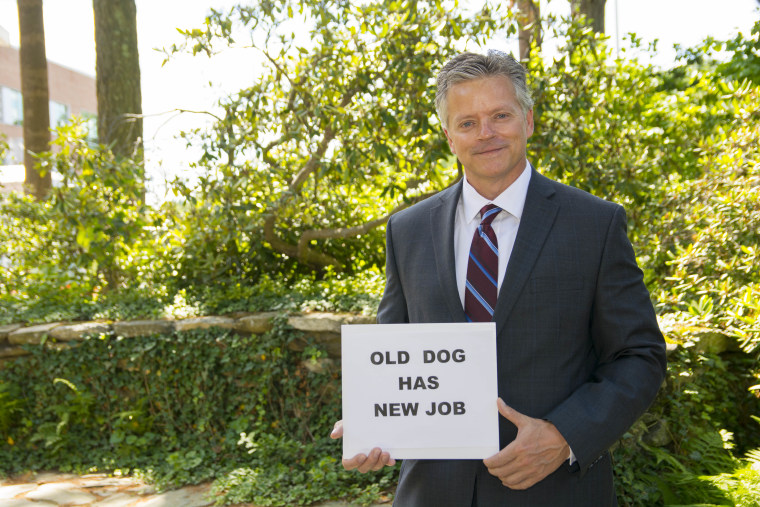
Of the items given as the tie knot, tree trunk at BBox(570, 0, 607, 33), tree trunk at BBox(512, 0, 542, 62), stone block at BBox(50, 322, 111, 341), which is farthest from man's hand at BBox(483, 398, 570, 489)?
tree trunk at BBox(570, 0, 607, 33)

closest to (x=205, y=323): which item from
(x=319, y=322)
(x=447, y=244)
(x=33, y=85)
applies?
(x=319, y=322)

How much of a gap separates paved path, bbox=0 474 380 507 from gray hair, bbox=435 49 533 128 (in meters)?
3.32

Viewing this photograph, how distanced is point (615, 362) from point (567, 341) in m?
0.12

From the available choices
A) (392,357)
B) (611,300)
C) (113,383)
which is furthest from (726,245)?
(113,383)

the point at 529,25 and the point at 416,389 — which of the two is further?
the point at 529,25

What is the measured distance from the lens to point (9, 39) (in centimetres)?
1019

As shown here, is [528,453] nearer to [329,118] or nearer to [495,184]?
[495,184]

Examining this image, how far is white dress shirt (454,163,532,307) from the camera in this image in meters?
1.79

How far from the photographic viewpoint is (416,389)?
65.7 inches

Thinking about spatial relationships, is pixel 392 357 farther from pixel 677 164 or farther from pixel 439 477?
pixel 677 164

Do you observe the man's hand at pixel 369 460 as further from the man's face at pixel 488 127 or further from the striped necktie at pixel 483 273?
the man's face at pixel 488 127

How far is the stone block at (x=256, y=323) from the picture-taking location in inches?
208

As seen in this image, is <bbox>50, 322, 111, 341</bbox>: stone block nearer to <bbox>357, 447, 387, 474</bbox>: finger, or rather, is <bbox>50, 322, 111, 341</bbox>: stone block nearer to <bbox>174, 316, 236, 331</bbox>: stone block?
<bbox>174, 316, 236, 331</bbox>: stone block

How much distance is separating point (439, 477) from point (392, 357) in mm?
351
